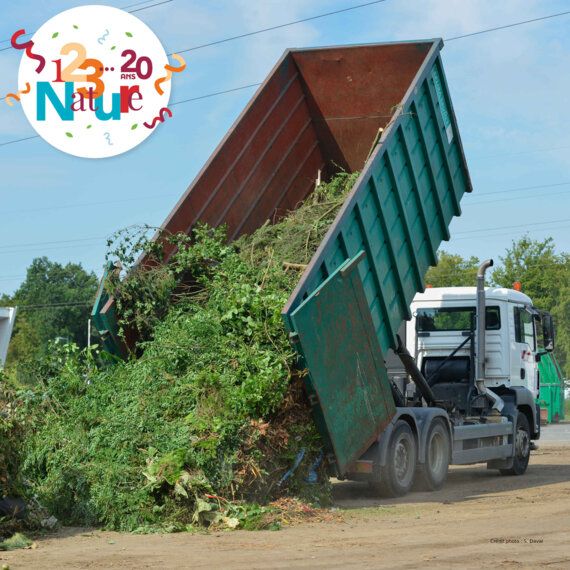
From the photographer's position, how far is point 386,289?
962 cm

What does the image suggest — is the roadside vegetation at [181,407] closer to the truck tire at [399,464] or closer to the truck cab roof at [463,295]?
the truck tire at [399,464]

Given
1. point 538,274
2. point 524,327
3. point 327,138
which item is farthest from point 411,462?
point 538,274

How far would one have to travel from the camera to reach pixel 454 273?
48281mm

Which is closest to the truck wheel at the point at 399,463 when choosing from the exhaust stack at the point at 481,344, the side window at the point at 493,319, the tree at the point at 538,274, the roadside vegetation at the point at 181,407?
the roadside vegetation at the point at 181,407

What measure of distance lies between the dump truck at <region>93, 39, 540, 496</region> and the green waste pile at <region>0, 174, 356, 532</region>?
0.31 metres

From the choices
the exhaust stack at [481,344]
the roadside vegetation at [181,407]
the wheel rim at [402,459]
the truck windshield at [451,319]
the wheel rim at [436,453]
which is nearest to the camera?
the roadside vegetation at [181,407]

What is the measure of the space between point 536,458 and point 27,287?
7063 cm

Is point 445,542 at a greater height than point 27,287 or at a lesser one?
lesser

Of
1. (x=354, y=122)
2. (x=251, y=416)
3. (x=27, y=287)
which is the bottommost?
(x=251, y=416)

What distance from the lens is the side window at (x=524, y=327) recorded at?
41.1ft

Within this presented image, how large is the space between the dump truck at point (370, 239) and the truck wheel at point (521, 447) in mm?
36

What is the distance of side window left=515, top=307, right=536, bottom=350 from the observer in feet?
41.1

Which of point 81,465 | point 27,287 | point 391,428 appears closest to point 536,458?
point 391,428

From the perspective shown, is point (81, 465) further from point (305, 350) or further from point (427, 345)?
point (427, 345)
